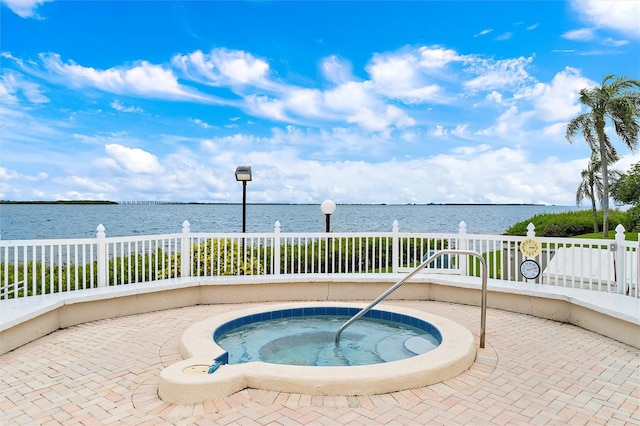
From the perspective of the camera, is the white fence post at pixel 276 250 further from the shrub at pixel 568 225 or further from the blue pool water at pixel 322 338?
the shrub at pixel 568 225

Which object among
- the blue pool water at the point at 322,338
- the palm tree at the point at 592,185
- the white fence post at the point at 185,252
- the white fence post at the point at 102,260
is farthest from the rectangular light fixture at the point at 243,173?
the palm tree at the point at 592,185

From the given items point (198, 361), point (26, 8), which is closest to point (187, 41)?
point (26, 8)

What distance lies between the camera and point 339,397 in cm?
297

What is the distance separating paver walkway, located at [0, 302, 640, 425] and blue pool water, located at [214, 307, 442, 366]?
2.33 feet

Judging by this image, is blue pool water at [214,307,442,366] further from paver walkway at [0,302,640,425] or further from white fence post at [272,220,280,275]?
white fence post at [272,220,280,275]

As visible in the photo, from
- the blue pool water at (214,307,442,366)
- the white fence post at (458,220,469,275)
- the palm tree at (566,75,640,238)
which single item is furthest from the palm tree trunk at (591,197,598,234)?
the blue pool water at (214,307,442,366)

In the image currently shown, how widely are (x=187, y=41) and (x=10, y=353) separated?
10.5 metres

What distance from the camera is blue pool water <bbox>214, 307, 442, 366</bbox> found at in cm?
424

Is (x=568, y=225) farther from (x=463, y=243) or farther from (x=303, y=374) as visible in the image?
(x=303, y=374)

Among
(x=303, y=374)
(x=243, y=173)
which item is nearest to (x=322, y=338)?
(x=303, y=374)

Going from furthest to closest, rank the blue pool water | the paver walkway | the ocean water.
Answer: the ocean water
the blue pool water
the paver walkway

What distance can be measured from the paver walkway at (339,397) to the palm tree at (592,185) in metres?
24.0

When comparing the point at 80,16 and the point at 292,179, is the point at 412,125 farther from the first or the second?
the point at 80,16

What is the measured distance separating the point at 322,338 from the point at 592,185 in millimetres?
26794
